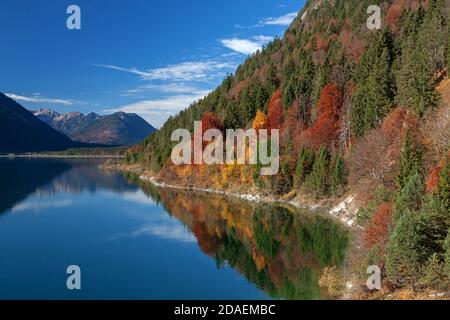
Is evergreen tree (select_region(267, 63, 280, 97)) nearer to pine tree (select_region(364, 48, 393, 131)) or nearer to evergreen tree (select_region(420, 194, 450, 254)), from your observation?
pine tree (select_region(364, 48, 393, 131))

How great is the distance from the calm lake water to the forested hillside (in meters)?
8.44

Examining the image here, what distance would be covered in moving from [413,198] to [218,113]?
111 meters

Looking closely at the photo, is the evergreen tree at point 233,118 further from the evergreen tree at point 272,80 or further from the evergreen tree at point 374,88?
the evergreen tree at point 374,88

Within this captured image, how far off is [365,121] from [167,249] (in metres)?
42.7

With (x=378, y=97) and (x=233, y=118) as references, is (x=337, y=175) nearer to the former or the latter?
(x=378, y=97)

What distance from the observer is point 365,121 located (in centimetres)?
7781

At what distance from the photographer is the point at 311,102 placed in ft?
362

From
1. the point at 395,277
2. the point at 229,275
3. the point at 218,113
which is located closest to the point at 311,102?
the point at 218,113

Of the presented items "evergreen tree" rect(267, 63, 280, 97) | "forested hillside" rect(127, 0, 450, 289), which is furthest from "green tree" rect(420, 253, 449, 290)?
"evergreen tree" rect(267, 63, 280, 97)

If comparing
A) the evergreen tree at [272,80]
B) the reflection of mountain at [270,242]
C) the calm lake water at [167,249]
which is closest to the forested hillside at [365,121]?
the evergreen tree at [272,80]

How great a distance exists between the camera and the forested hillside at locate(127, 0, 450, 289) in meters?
33.1

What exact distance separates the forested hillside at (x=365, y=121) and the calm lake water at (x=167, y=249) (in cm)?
844

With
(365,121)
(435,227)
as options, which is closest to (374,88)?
(365,121)
